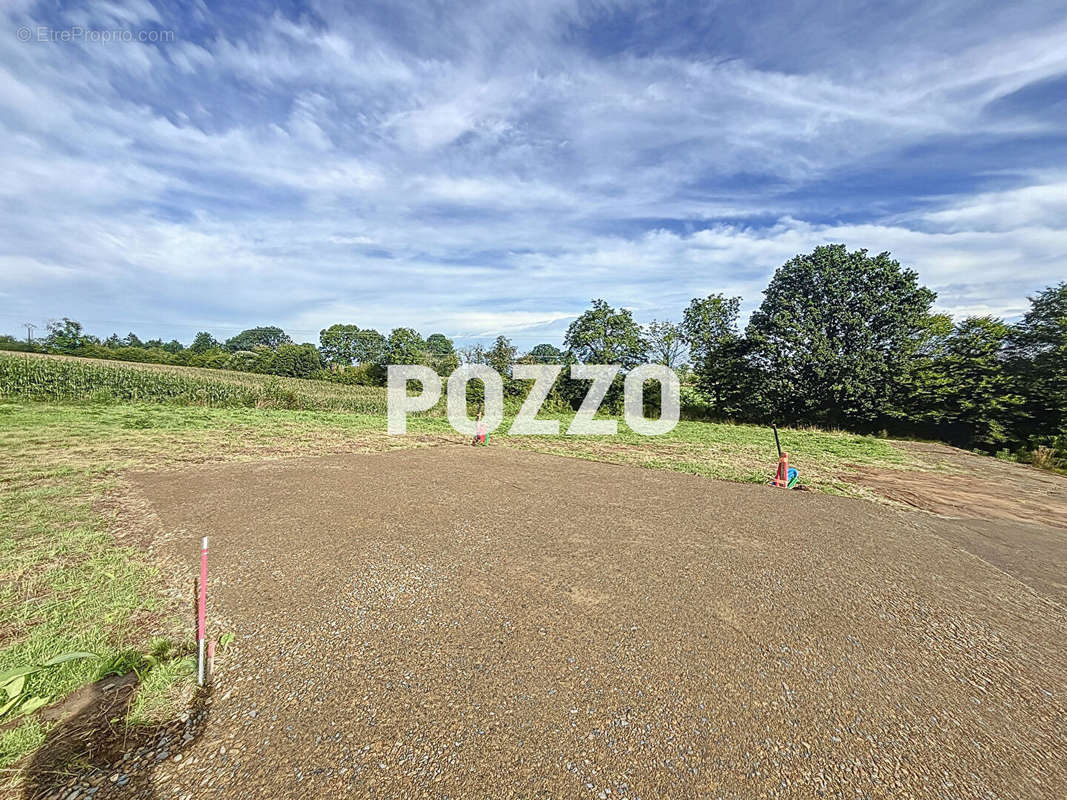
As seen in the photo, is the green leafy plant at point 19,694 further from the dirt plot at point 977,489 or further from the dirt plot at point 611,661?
the dirt plot at point 977,489

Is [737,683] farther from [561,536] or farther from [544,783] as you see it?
[561,536]

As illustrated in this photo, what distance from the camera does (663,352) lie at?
25.3 meters

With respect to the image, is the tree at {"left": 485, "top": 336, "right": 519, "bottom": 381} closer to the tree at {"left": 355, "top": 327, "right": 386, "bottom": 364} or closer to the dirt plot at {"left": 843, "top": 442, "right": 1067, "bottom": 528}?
the dirt plot at {"left": 843, "top": 442, "right": 1067, "bottom": 528}

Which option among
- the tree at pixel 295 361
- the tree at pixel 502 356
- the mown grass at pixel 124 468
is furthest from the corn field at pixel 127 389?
the tree at pixel 295 361

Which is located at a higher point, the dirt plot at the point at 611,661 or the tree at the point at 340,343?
the tree at the point at 340,343

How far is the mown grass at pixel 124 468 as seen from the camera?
2809mm

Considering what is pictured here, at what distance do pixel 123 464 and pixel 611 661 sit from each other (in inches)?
372

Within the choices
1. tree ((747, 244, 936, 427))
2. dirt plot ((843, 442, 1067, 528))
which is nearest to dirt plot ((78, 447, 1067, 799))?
dirt plot ((843, 442, 1067, 528))

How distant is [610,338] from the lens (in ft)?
82.5

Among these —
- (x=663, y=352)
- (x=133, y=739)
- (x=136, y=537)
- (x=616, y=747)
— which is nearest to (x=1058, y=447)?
(x=663, y=352)

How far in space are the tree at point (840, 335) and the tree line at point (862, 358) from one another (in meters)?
0.04

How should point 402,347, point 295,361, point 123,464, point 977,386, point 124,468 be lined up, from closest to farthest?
point 124,468 → point 123,464 → point 977,386 → point 402,347 → point 295,361

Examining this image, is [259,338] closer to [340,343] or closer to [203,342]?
[203,342]

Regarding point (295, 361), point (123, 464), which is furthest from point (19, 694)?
point (295, 361)
